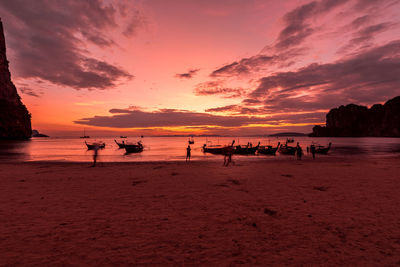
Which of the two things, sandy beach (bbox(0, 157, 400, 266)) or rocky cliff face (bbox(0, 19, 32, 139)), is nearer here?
sandy beach (bbox(0, 157, 400, 266))

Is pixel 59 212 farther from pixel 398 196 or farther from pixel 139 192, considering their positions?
pixel 398 196

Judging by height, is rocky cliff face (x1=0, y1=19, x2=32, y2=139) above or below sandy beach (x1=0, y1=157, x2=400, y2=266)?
above

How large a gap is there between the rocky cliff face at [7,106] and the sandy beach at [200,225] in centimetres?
12791

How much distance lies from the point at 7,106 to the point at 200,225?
140289mm

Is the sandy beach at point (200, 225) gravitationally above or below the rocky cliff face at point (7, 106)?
below

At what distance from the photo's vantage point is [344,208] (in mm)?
8805

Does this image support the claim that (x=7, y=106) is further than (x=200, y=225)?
Yes

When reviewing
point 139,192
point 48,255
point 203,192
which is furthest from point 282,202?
point 48,255

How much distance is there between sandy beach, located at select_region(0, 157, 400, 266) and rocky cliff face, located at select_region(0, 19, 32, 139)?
12791 cm

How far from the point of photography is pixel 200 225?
280 inches

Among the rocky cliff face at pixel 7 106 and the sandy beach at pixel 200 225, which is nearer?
the sandy beach at pixel 200 225

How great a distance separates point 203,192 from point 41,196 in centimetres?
872

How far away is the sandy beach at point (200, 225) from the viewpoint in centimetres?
514

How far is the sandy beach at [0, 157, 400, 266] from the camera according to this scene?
514 cm
